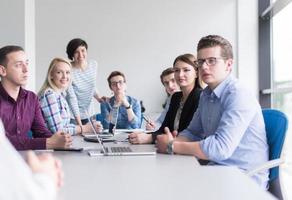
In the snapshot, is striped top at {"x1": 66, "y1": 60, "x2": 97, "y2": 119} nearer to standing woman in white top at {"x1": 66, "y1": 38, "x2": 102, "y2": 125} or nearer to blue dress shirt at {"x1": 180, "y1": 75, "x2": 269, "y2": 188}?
standing woman in white top at {"x1": 66, "y1": 38, "x2": 102, "y2": 125}

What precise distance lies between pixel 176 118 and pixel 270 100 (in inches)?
132

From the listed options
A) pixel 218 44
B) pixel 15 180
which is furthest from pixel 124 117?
pixel 15 180

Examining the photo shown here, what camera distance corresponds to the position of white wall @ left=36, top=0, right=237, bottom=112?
243 inches

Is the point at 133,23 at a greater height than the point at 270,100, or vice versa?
the point at 133,23

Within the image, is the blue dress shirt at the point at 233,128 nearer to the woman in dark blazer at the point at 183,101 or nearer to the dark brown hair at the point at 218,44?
the dark brown hair at the point at 218,44

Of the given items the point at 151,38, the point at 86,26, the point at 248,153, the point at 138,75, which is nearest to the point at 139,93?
the point at 138,75

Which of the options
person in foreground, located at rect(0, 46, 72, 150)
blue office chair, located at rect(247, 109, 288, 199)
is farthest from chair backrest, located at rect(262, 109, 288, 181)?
person in foreground, located at rect(0, 46, 72, 150)

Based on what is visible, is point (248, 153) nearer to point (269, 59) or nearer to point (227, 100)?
point (227, 100)

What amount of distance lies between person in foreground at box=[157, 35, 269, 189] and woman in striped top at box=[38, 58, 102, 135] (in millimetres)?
1007

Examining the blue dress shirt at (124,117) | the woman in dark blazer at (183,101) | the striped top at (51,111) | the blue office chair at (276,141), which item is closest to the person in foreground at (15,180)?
the blue office chair at (276,141)

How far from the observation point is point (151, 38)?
619cm

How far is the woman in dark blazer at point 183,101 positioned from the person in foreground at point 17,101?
620mm

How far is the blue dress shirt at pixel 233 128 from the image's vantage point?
189 cm

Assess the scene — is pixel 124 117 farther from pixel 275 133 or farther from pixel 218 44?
pixel 275 133
